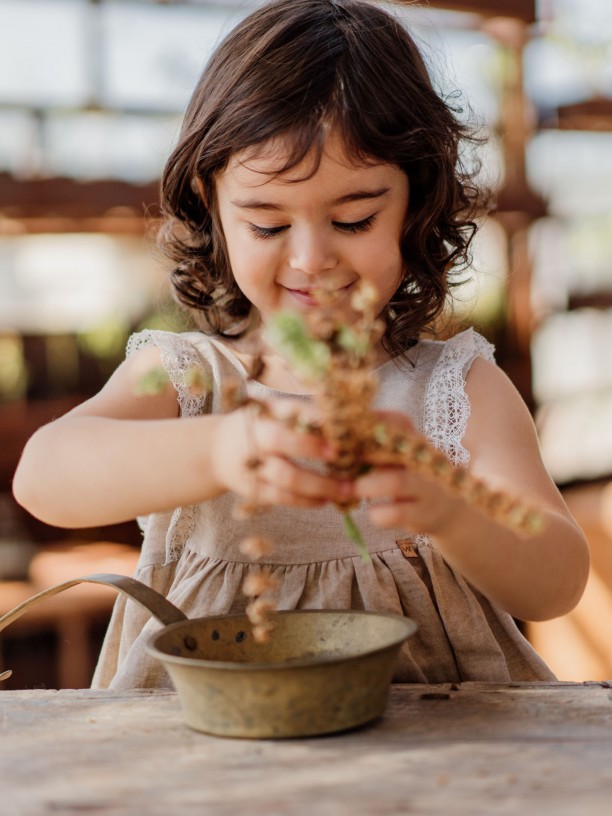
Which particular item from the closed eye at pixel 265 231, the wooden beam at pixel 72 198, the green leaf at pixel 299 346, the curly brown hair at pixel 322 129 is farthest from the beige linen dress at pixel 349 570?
the wooden beam at pixel 72 198

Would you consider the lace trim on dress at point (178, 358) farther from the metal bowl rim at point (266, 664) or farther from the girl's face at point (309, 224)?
the metal bowl rim at point (266, 664)

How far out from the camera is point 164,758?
3.05 feet

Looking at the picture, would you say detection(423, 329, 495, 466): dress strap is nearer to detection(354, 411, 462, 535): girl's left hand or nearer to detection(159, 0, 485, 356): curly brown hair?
detection(159, 0, 485, 356): curly brown hair

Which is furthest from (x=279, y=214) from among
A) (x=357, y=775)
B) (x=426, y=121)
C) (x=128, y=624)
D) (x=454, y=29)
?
(x=454, y=29)

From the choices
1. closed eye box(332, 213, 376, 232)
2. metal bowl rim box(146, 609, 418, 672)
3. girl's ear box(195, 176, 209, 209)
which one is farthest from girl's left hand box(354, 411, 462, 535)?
girl's ear box(195, 176, 209, 209)

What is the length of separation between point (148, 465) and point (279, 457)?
26cm

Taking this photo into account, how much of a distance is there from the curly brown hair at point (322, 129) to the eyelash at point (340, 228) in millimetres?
84

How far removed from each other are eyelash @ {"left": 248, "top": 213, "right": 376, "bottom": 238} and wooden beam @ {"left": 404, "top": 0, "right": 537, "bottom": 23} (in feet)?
8.15

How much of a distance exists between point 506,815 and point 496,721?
21 centimetres

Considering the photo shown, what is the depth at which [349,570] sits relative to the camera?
1.46 meters

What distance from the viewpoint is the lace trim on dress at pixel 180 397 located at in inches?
61.8

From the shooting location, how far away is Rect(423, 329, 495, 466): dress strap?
1.52m

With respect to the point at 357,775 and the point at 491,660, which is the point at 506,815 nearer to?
the point at 357,775

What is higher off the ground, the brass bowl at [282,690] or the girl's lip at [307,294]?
the girl's lip at [307,294]
